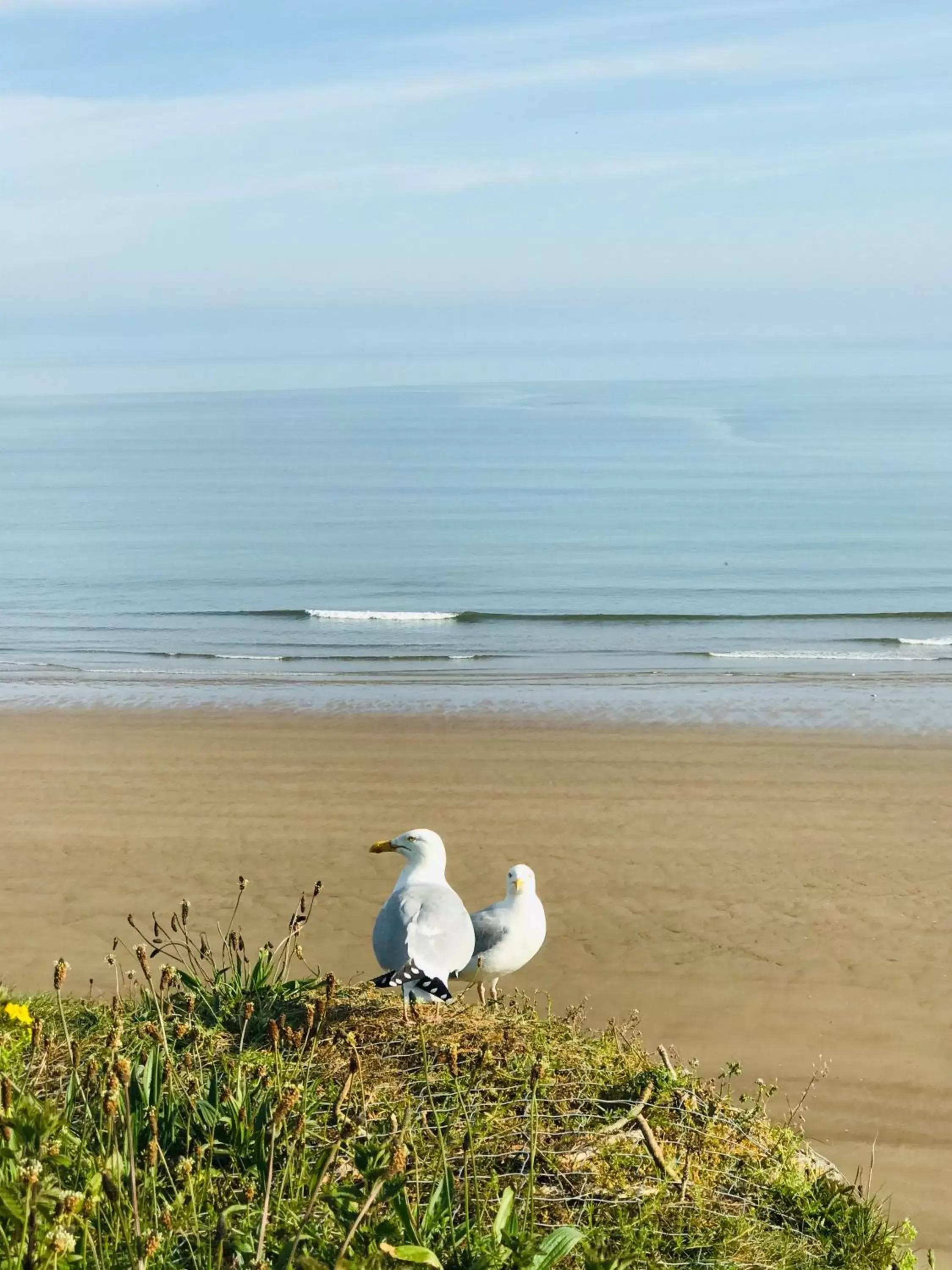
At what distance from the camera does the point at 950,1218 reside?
6.09 metres

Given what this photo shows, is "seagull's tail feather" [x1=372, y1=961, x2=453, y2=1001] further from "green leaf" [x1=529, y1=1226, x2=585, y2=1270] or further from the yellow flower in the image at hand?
"green leaf" [x1=529, y1=1226, x2=585, y2=1270]

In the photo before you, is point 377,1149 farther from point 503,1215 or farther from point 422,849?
point 422,849

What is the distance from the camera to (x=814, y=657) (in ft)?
76.7

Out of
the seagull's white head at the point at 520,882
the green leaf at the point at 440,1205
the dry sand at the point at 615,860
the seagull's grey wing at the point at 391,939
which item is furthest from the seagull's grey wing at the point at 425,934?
the dry sand at the point at 615,860

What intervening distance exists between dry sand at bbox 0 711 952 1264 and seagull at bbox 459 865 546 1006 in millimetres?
1721

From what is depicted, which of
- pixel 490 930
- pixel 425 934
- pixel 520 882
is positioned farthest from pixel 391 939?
pixel 520 882

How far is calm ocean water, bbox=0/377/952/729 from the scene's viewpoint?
20609 mm

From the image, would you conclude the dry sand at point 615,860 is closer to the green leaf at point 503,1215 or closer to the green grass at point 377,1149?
the green grass at point 377,1149

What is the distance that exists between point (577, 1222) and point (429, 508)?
45618 mm

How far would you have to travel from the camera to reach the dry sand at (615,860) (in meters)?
8.09

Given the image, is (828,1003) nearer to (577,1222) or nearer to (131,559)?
→ (577,1222)

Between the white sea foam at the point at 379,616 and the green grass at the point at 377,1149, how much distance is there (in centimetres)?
2239

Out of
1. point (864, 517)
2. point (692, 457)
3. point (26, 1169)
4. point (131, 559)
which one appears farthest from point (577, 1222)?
A: point (692, 457)

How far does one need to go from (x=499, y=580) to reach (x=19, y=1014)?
28785mm
